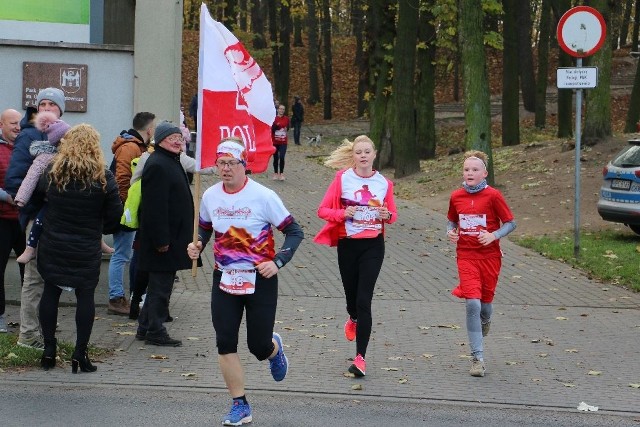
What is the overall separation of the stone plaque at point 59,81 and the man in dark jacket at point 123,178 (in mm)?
1225

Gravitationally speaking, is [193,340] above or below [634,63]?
below

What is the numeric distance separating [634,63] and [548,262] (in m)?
48.9

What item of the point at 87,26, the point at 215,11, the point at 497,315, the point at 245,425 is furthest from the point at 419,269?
the point at 215,11

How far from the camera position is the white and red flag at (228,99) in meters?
7.75

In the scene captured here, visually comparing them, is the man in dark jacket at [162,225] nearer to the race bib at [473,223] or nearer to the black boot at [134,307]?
the black boot at [134,307]

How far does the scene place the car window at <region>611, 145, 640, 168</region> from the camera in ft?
53.6

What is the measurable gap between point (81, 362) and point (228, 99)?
223cm

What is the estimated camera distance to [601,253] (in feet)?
49.6

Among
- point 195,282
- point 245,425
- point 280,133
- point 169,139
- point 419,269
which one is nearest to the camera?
point 245,425

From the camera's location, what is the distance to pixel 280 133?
1028 inches

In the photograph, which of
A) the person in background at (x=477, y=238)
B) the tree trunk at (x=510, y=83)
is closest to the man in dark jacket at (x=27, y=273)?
the person in background at (x=477, y=238)

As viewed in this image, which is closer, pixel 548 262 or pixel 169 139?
pixel 169 139

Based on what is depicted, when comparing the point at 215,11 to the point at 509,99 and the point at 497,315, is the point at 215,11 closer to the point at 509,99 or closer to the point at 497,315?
the point at 509,99

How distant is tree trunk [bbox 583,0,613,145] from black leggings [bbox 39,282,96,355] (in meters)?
16.9
